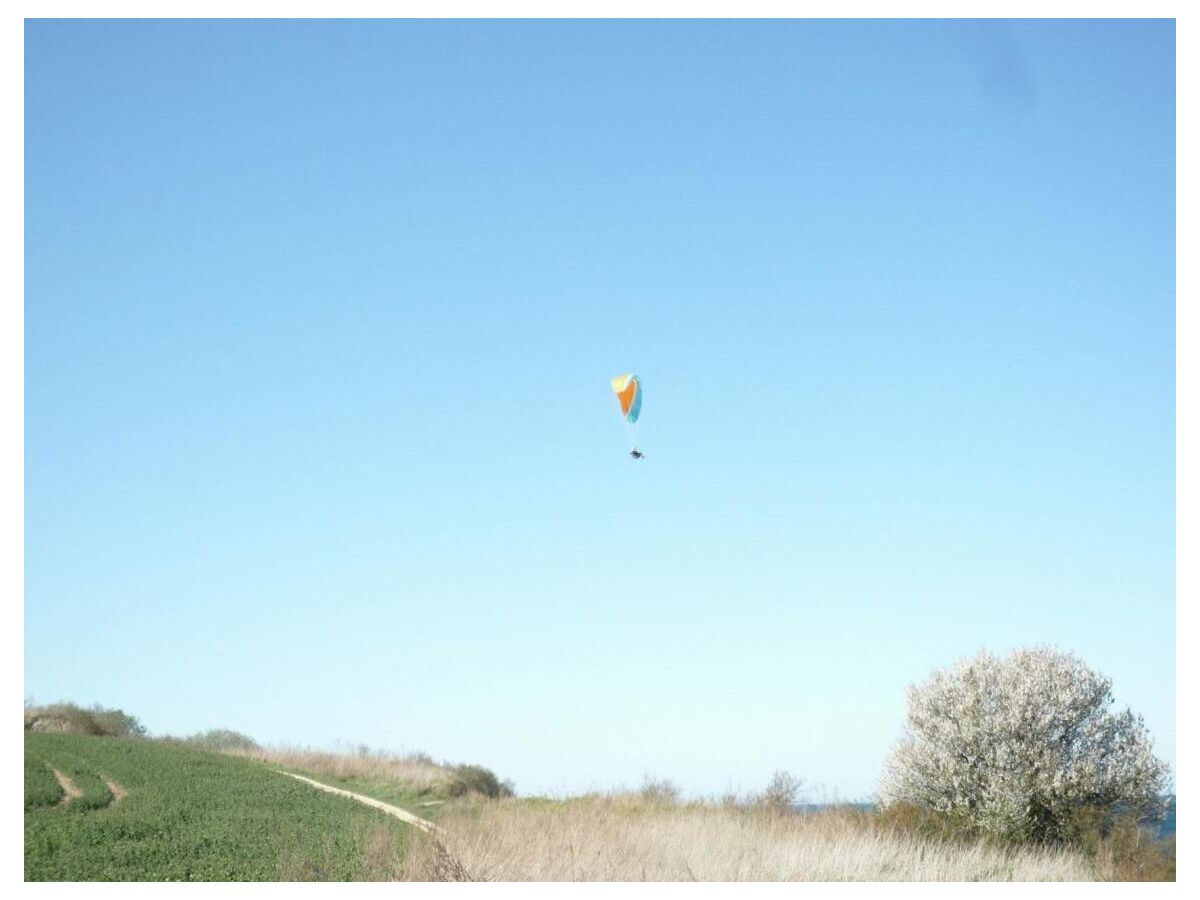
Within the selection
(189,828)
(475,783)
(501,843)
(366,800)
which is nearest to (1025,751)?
(501,843)

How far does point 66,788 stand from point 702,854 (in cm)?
1589

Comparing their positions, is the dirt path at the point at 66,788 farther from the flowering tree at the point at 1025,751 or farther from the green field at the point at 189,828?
the flowering tree at the point at 1025,751

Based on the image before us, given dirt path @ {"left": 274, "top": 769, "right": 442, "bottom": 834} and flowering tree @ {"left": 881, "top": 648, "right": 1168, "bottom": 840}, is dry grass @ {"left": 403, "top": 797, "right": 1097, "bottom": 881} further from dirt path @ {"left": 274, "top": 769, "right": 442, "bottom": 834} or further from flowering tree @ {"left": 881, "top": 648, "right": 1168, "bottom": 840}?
dirt path @ {"left": 274, "top": 769, "right": 442, "bottom": 834}

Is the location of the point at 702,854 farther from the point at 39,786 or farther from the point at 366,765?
the point at 366,765

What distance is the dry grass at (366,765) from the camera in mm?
37719

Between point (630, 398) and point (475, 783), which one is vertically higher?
point (630, 398)

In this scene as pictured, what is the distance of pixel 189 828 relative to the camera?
828 inches

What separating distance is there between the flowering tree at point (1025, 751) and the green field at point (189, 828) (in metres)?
10.8

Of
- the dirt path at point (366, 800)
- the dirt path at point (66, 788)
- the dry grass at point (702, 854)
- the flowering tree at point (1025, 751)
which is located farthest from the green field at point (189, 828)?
the flowering tree at point (1025, 751)

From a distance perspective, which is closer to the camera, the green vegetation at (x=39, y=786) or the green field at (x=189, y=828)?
the green field at (x=189, y=828)
